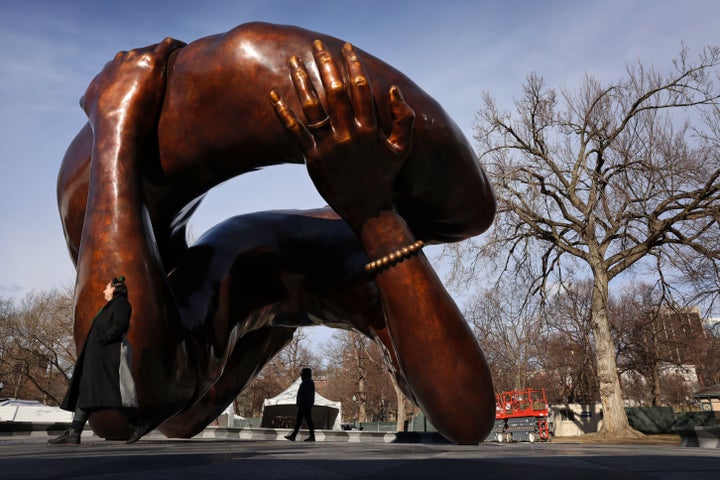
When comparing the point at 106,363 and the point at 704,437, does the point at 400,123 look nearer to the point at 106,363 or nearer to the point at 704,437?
the point at 106,363

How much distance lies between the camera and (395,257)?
2379 mm

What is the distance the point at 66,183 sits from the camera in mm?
2629

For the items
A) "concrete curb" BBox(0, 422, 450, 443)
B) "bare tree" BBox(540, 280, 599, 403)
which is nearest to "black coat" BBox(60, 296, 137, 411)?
"concrete curb" BBox(0, 422, 450, 443)

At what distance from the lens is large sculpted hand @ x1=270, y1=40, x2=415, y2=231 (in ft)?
6.90

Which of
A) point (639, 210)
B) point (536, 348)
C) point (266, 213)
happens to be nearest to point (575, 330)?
point (536, 348)

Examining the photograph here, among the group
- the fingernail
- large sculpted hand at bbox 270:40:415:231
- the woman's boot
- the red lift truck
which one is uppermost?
the fingernail

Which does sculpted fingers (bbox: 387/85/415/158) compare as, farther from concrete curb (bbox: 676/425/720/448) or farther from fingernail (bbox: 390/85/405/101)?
concrete curb (bbox: 676/425/720/448)

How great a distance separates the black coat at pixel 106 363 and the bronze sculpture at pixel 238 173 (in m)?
0.05

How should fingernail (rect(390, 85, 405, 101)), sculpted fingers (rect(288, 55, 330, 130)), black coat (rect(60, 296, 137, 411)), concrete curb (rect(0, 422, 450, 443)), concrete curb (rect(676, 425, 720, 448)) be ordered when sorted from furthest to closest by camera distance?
concrete curb (rect(676, 425, 720, 448))
concrete curb (rect(0, 422, 450, 443))
fingernail (rect(390, 85, 405, 101))
sculpted fingers (rect(288, 55, 330, 130))
black coat (rect(60, 296, 137, 411))

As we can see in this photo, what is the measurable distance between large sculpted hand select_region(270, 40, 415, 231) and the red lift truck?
60.4 feet

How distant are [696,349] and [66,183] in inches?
1434

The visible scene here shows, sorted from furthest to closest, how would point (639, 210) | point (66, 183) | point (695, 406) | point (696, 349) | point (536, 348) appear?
point (695, 406) → point (536, 348) → point (696, 349) → point (639, 210) → point (66, 183)

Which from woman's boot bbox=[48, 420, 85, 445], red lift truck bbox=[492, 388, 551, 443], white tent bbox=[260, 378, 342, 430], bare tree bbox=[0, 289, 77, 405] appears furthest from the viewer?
bare tree bbox=[0, 289, 77, 405]

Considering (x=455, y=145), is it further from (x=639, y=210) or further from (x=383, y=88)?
(x=639, y=210)
